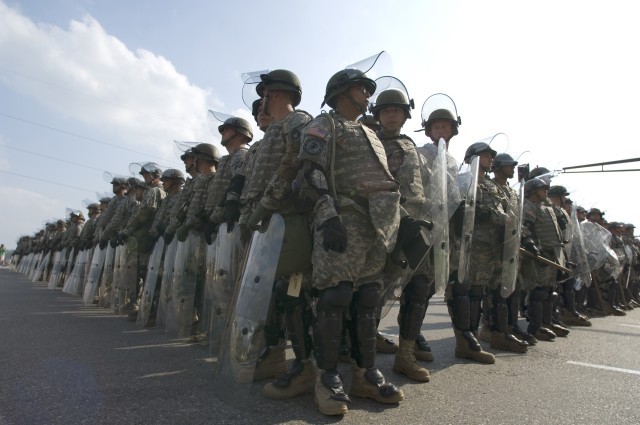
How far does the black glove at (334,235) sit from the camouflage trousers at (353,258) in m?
0.12

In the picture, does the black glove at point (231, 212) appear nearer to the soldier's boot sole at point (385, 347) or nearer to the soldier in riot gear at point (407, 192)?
the soldier in riot gear at point (407, 192)

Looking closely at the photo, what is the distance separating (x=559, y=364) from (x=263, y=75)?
154 inches

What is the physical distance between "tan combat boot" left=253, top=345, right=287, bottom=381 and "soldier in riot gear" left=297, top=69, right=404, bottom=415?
2.61ft

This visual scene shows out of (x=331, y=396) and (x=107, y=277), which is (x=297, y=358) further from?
(x=107, y=277)

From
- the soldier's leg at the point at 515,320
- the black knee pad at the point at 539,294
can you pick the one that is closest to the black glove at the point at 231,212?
the soldier's leg at the point at 515,320

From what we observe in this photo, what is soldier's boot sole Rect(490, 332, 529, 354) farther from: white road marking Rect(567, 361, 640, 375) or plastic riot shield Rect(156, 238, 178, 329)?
plastic riot shield Rect(156, 238, 178, 329)

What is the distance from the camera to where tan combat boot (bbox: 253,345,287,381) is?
320cm

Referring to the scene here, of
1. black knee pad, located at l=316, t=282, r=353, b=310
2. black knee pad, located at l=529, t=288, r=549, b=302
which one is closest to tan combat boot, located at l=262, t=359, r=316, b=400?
black knee pad, located at l=316, t=282, r=353, b=310

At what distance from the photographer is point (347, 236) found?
8.41 ft

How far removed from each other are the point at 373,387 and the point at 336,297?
0.65m

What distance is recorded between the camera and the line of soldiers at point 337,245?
8.43ft

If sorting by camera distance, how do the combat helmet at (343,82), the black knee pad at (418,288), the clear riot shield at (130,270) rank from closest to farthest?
the combat helmet at (343,82) → the black knee pad at (418,288) → the clear riot shield at (130,270)

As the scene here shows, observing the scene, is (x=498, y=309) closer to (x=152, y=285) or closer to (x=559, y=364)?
(x=559, y=364)

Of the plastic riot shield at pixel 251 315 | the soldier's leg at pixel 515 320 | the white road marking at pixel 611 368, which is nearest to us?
the plastic riot shield at pixel 251 315
